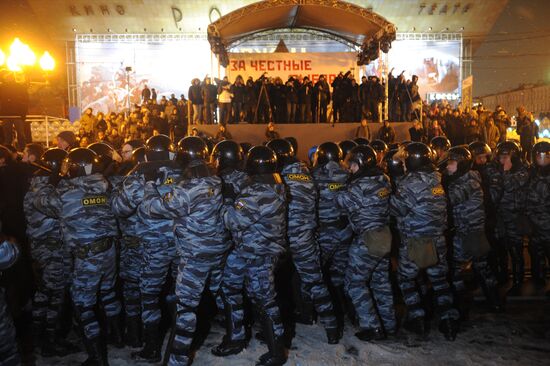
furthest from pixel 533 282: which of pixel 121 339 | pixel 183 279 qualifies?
pixel 121 339

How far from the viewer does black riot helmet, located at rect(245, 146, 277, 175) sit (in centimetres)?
523

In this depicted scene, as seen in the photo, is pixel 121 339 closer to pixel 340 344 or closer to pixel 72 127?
pixel 340 344

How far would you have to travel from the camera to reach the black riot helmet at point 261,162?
17.2ft

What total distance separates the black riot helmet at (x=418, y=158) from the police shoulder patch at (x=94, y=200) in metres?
3.67

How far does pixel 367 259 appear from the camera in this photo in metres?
5.76

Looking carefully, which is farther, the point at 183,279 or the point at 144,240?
the point at 144,240

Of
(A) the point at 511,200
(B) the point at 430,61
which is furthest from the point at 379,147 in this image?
(B) the point at 430,61

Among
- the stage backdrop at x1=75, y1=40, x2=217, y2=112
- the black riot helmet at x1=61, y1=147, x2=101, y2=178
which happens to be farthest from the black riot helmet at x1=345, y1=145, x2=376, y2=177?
the stage backdrop at x1=75, y1=40, x2=217, y2=112

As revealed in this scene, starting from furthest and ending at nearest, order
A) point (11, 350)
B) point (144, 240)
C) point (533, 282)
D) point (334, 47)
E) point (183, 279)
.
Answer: point (334, 47) < point (533, 282) < point (144, 240) < point (183, 279) < point (11, 350)

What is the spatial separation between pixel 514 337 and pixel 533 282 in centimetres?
240

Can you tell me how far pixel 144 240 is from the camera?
5520 mm

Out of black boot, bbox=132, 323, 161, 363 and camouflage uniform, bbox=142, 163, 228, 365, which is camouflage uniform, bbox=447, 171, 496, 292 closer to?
camouflage uniform, bbox=142, 163, 228, 365

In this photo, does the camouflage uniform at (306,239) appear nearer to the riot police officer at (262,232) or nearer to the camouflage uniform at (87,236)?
the riot police officer at (262,232)

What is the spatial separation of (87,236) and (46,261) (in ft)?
3.50
